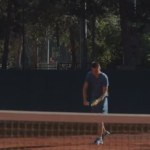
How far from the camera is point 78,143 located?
1441cm

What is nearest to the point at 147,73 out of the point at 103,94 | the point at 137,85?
the point at 137,85

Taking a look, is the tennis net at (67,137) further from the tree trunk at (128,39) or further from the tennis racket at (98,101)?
the tree trunk at (128,39)

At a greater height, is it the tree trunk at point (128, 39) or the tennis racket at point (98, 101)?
the tree trunk at point (128, 39)

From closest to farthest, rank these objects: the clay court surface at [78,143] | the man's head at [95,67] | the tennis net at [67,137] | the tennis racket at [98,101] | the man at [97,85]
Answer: the man's head at [95,67] < the man at [97,85] < the tennis racket at [98,101] < the clay court surface at [78,143] < the tennis net at [67,137]

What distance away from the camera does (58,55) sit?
75.1 meters

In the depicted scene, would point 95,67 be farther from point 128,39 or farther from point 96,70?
point 128,39

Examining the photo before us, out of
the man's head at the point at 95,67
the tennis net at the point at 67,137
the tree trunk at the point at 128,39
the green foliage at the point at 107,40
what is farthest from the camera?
the green foliage at the point at 107,40

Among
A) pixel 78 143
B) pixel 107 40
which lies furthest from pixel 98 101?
pixel 107 40

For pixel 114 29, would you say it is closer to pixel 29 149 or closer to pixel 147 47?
pixel 147 47

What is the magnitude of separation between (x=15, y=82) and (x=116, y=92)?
368 centimetres

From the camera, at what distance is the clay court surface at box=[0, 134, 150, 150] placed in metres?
13.4

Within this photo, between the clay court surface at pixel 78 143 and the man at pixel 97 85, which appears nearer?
the man at pixel 97 85

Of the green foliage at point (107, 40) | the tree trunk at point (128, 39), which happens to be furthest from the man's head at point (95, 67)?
the green foliage at point (107, 40)

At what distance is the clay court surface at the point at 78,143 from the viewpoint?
1336cm
